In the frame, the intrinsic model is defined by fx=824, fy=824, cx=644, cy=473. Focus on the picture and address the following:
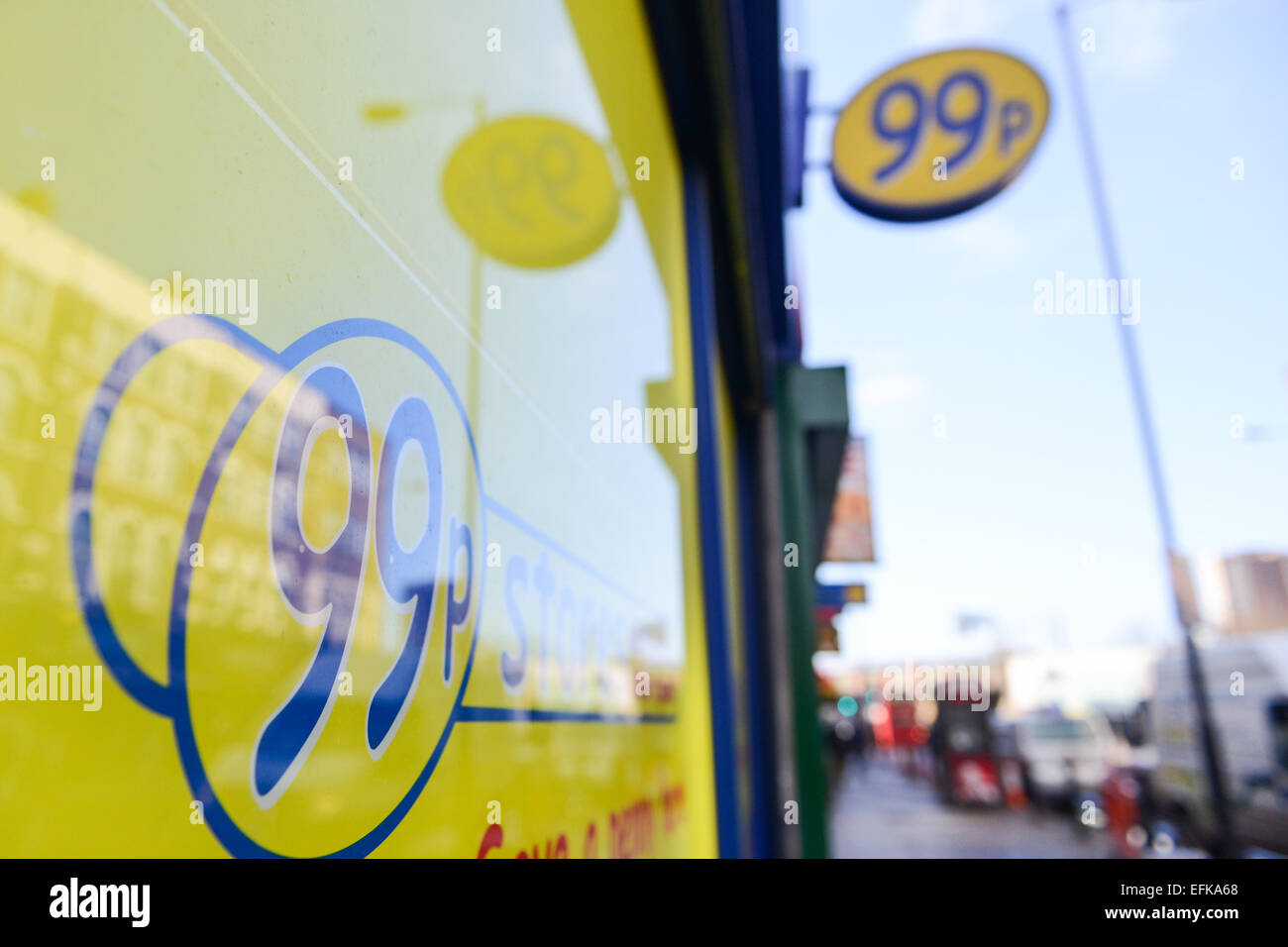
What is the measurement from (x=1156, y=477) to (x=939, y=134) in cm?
883

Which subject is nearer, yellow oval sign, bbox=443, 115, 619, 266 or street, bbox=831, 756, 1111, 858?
yellow oval sign, bbox=443, 115, 619, 266

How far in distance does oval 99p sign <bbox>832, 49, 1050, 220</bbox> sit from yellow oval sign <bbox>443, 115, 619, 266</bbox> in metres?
2.18

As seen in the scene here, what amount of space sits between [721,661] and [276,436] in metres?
2.69

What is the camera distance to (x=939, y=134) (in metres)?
3.51

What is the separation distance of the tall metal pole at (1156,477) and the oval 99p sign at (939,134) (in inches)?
180

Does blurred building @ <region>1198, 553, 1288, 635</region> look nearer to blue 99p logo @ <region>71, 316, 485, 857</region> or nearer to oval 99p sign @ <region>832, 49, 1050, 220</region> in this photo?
oval 99p sign @ <region>832, 49, 1050, 220</region>

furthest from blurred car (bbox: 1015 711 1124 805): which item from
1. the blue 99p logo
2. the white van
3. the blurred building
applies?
the blue 99p logo

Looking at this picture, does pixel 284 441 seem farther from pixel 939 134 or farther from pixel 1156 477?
pixel 1156 477

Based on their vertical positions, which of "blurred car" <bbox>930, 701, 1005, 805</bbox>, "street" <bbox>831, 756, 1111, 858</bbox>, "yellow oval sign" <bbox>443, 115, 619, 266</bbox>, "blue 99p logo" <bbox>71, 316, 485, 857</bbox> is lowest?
"street" <bbox>831, 756, 1111, 858</bbox>

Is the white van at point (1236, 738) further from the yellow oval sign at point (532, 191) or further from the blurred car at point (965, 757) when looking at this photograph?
the yellow oval sign at point (532, 191)

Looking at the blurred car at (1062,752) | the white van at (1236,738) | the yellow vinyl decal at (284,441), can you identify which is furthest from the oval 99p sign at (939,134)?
the blurred car at (1062,752)

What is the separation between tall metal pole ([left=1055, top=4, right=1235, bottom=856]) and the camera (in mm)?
8641

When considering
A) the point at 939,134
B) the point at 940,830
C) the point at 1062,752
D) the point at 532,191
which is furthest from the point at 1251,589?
the point at 532,191

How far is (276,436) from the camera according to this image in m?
0.62
